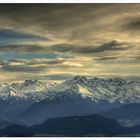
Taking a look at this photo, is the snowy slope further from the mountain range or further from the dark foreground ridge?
the dark foreground ridge

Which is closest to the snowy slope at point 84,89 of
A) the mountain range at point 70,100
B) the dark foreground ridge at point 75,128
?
the mountain range at point 70,100

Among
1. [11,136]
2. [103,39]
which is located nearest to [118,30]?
[103,39]

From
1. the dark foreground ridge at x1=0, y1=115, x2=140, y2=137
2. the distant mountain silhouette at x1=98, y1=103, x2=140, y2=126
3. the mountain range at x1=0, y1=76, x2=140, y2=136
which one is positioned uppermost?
the mountain range at x1=0, y1=76, x2=140, y2=136

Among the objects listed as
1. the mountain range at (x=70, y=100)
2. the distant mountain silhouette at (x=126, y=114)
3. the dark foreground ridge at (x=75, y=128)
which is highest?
→ the mountain range at (x=70, y=100)

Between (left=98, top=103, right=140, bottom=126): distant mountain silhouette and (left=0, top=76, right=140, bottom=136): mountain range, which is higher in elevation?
(left=0, top=76, right=140, bottom=136): mountain range

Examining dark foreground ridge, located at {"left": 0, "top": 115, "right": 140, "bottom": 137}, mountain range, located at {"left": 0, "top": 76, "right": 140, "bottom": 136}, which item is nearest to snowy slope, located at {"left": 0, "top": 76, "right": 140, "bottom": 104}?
mountain range, located at {"left": 0, "top": 76, "right": 140, "bottom": 136}

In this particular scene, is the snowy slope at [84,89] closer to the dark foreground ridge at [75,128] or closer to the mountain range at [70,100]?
the mountain range at [70,100]

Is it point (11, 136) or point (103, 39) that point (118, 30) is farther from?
point (11, 136)

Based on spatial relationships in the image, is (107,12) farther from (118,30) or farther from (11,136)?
(11,136)
